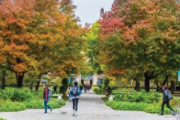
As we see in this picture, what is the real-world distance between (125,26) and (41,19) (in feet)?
24.2

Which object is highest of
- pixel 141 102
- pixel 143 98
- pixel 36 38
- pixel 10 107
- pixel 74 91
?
pixel 36 38

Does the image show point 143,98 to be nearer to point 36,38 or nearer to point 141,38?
point 141,38

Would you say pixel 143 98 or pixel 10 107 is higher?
pixel 143 98

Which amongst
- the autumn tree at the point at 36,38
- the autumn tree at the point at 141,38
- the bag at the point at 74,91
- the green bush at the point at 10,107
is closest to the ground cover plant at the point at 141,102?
the autumn tree at the point at 141,38

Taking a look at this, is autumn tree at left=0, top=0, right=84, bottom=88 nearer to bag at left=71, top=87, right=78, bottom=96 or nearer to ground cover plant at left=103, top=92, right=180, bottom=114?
ground cover plant at left=103, top=92, right=180, bottom=114

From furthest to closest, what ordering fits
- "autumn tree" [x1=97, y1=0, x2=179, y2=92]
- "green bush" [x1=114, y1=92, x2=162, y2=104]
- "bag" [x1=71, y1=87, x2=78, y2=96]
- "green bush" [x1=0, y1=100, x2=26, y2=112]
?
"autumn tree" [x1=97, y1=0, x2=179, y2=92]
"green bush" [x1=114, y1=92, x2=162, y2=104]
"green bush" [x1=0, y1=100, x2=26, y2=112]
"bag" [x1=71, y1=87, x2=78, y2=96]

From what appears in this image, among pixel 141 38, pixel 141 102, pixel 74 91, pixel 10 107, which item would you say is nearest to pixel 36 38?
pixel 141 38

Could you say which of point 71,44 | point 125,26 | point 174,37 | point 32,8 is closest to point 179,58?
point 174,37

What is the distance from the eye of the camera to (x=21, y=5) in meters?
25.3

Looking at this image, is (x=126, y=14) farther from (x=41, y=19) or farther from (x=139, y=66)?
(x=41, y=19)

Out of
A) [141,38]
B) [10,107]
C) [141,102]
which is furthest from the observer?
[141,38]

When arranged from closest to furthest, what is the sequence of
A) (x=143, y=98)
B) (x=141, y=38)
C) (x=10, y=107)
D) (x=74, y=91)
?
1. (x=74, y=91)
2. (x=10, y=107)
3. (x=143, y=98)
4. (x=141, y=38)

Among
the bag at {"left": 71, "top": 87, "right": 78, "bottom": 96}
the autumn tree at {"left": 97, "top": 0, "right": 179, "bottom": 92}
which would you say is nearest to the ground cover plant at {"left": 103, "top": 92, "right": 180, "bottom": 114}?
the autumn tree at {"left": 97, "top": 0, "right": 179, "bottom": 92}

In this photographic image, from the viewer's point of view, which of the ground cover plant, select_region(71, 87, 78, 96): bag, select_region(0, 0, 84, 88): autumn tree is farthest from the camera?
select_region(0, 0, 84, 88): autumn tree
